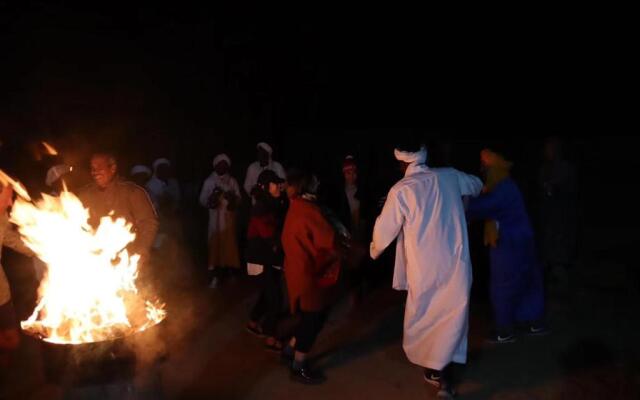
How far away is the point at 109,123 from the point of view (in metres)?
10.7

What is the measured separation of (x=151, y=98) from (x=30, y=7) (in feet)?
8.38

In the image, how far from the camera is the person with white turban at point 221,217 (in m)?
8.82

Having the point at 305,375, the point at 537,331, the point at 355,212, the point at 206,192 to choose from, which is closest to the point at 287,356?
the point at 305,375

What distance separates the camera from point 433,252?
502 cm

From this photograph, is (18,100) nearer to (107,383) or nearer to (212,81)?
(212,81)

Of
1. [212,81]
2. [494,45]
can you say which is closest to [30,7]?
[212,81]

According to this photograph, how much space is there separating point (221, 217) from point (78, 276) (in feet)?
14.1

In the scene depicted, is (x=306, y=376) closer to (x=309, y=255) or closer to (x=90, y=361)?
(x=309, y=255)

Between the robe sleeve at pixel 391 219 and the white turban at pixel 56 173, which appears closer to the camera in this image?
the robe sleeve at pixel 391 219

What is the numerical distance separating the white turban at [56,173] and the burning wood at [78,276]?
279 centimetres

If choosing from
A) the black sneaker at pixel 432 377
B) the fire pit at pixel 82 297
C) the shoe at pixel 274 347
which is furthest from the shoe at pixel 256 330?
the black sneaker at pixel 432 377

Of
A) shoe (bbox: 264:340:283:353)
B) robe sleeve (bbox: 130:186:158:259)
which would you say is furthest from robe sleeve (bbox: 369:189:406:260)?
robe sleeve (bbox: 130:186:158:259)

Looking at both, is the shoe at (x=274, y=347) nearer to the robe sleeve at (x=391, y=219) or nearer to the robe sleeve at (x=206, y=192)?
the robe sleeve at (x=391, y=219)

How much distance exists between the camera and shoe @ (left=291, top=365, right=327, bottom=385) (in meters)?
5.51
